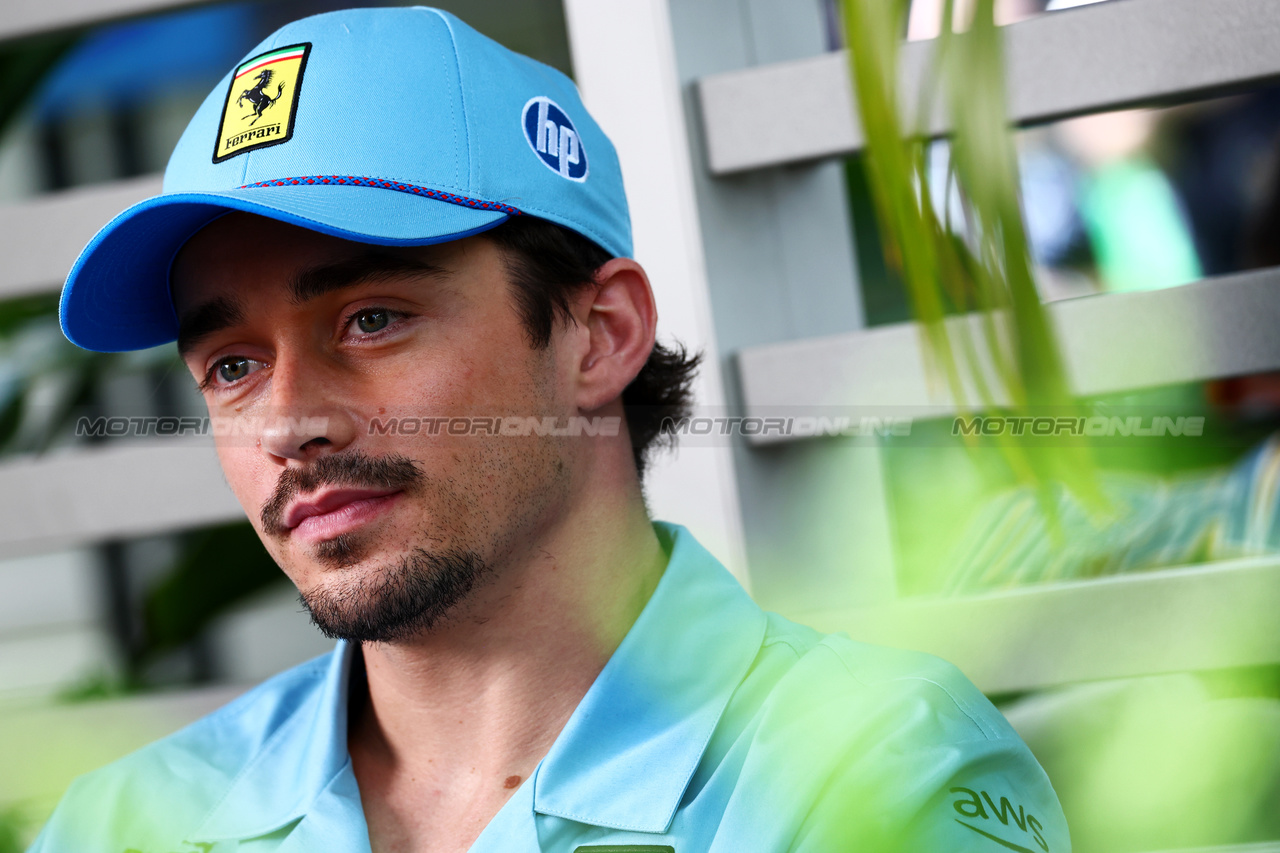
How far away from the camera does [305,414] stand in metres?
0.92

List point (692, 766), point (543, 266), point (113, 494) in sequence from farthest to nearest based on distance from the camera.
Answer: point (113, 494), point (543, 266), point (692, 766)

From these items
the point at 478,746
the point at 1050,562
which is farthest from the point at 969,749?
the point at 478,746

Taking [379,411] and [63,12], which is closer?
[379,411]

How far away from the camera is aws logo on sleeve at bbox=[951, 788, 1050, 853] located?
0.76 m

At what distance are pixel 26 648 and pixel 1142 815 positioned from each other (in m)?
1.45

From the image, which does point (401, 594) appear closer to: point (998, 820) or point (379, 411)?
point (379, 411)

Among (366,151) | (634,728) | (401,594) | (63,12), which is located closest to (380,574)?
(401,594)

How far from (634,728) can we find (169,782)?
1.74 feet

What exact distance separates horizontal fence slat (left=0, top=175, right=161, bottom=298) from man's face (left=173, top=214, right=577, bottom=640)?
1.80 feet

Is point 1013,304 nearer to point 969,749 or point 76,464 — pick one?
point 969,749

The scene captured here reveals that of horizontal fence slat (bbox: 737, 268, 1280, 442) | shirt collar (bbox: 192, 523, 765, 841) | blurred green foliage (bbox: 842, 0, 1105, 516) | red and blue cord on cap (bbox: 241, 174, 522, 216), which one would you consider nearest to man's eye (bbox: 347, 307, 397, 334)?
red and blue cord on cap (bbox: 241, 174, 522, 216)

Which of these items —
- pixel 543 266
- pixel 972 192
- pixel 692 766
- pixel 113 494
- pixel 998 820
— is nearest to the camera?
pixel 972 192

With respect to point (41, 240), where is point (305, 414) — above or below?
below

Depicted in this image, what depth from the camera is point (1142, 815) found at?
0.67 metres
